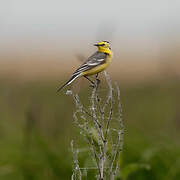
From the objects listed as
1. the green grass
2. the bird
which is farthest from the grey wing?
the green grass

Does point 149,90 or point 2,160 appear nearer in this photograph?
point 2,160

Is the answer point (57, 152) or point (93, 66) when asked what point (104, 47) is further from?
point (57, 152)

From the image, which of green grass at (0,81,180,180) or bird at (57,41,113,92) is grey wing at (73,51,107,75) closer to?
bird at (57,41,113,92)

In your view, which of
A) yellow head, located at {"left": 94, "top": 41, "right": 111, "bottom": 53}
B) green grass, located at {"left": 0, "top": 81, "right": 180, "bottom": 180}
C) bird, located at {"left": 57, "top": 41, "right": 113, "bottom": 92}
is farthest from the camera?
green grass, located at {"left": 0, "top": 81, "right": 180, "bottom": 180}

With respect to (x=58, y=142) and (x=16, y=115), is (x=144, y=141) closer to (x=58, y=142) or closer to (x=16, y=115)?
(x=58, y=142)

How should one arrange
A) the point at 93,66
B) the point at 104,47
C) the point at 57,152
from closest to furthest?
the point at 93,66 < the point at 104,47 < the point at 57,152

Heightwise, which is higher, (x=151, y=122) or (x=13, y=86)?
(x=13, y=86)

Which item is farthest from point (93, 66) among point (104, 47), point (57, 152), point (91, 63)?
point (57, 152)

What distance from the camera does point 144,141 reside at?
5.39 metres

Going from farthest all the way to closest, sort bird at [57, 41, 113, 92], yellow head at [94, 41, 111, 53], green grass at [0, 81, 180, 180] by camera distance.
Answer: green grass at [0, 81, 180, 180]
yellow head at [94, 41, 111, 53]
bird at [57, 41, 113, 92]

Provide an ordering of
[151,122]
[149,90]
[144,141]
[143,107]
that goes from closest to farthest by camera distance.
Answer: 1. [144,141]
2. [151,122]
3. [143,107]
4. [149,90]

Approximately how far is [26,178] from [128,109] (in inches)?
145

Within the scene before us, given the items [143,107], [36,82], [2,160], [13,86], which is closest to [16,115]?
[13,86]

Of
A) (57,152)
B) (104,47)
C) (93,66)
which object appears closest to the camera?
(93,66)
